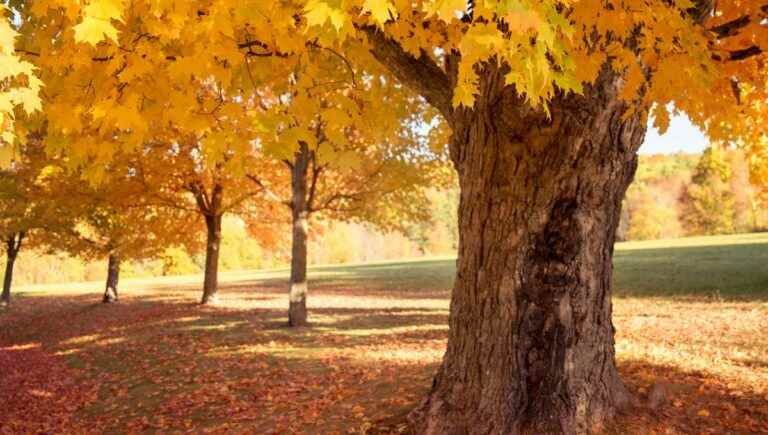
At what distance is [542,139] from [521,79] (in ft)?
6.77

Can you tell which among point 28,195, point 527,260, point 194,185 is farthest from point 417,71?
point 28,195

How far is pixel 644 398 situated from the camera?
5.88m

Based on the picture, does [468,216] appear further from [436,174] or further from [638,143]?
[436,174]

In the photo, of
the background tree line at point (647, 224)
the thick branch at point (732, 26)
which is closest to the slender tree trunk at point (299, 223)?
the thick branch at point (732, 26)

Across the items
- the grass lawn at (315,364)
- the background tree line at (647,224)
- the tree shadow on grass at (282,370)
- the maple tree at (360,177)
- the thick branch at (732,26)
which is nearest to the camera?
the thick branch at (732,26)

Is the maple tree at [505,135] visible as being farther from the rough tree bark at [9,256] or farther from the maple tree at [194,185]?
the rough tree bark at [9,256]

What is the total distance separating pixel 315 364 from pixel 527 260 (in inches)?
220

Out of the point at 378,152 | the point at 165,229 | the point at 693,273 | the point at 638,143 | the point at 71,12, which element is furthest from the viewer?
the point at 693,273

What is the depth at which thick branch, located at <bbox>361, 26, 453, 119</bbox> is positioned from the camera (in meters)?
5.27

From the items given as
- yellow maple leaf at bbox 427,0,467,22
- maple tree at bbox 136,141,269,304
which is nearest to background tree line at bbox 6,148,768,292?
maple tree at bbox 136,141,269,304

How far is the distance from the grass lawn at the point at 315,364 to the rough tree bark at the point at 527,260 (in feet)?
2.29

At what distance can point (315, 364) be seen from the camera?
9773mm

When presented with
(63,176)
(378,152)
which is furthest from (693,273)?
(63,176)

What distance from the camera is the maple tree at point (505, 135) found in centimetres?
439
